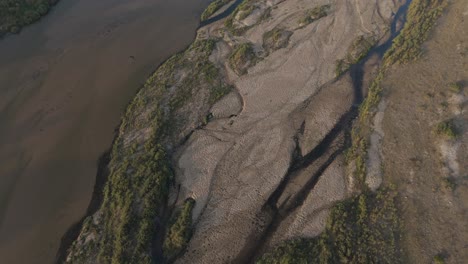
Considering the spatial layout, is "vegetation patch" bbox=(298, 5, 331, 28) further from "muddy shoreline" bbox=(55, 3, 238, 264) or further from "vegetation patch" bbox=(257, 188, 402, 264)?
"vegetation patch" bbox=(257, 188, 402, 264)

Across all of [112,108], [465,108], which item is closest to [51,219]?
[112,108]

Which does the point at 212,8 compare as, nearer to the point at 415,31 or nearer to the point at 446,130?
the point at 415,31

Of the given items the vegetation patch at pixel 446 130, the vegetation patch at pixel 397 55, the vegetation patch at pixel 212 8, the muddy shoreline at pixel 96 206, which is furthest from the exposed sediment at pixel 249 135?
the vegetation patch at pixel 446 130

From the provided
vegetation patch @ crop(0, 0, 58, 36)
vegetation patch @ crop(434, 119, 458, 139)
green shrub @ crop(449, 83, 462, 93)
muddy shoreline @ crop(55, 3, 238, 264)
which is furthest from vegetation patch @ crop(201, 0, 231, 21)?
vegetation patch @ crop(434, 119, 458, 139)

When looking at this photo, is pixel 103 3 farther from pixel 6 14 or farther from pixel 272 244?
pixel 272 244

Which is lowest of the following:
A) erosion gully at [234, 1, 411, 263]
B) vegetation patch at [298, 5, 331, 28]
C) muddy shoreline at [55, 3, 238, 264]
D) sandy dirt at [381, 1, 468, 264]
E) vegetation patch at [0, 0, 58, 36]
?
sandy dirt at [381, 1, 468, 264]

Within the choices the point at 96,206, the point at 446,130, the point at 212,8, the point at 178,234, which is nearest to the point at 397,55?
the point at 446,130
